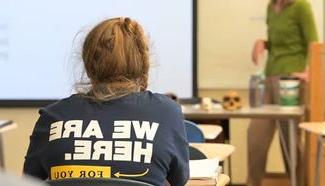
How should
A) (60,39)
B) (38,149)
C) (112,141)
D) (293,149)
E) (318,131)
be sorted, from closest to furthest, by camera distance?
(112,141) → (38,149) → (318,131) → (293,149) → (60,39)

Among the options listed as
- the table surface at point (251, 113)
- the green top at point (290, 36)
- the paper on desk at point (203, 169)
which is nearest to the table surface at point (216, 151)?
the paper on desk at point (203, 169)

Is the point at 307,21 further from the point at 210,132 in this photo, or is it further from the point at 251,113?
the point at 210,132

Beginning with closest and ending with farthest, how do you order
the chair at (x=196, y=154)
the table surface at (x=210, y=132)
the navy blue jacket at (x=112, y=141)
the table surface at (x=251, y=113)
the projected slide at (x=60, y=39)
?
1. the navy blue jacket at (x=112, y=141)
2. the chair at (x=196, y=154)
3. the table surface at (x=210, y=132)
4. the table surface at (x=251, y=113)
5. the projected slide at (x=60, y=39)

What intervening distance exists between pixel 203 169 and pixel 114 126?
0.49 meters

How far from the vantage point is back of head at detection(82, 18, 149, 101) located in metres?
1.58

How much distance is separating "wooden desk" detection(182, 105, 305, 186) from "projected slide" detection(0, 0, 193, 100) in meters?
0.79

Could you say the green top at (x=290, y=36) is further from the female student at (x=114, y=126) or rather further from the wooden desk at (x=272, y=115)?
the female student at (x=114, y=126)

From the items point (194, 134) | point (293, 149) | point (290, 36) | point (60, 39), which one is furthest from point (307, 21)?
point (60, 39)

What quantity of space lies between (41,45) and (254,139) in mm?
1955

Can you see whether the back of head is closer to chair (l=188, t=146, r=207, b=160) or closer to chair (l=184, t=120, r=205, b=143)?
chair (l=188, t=146, r=207, b=160)

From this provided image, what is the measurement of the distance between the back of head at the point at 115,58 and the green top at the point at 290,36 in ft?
8.99

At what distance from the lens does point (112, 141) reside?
1.49 metres

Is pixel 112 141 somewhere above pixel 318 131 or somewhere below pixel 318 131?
above

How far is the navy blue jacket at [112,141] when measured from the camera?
4.86 feet
